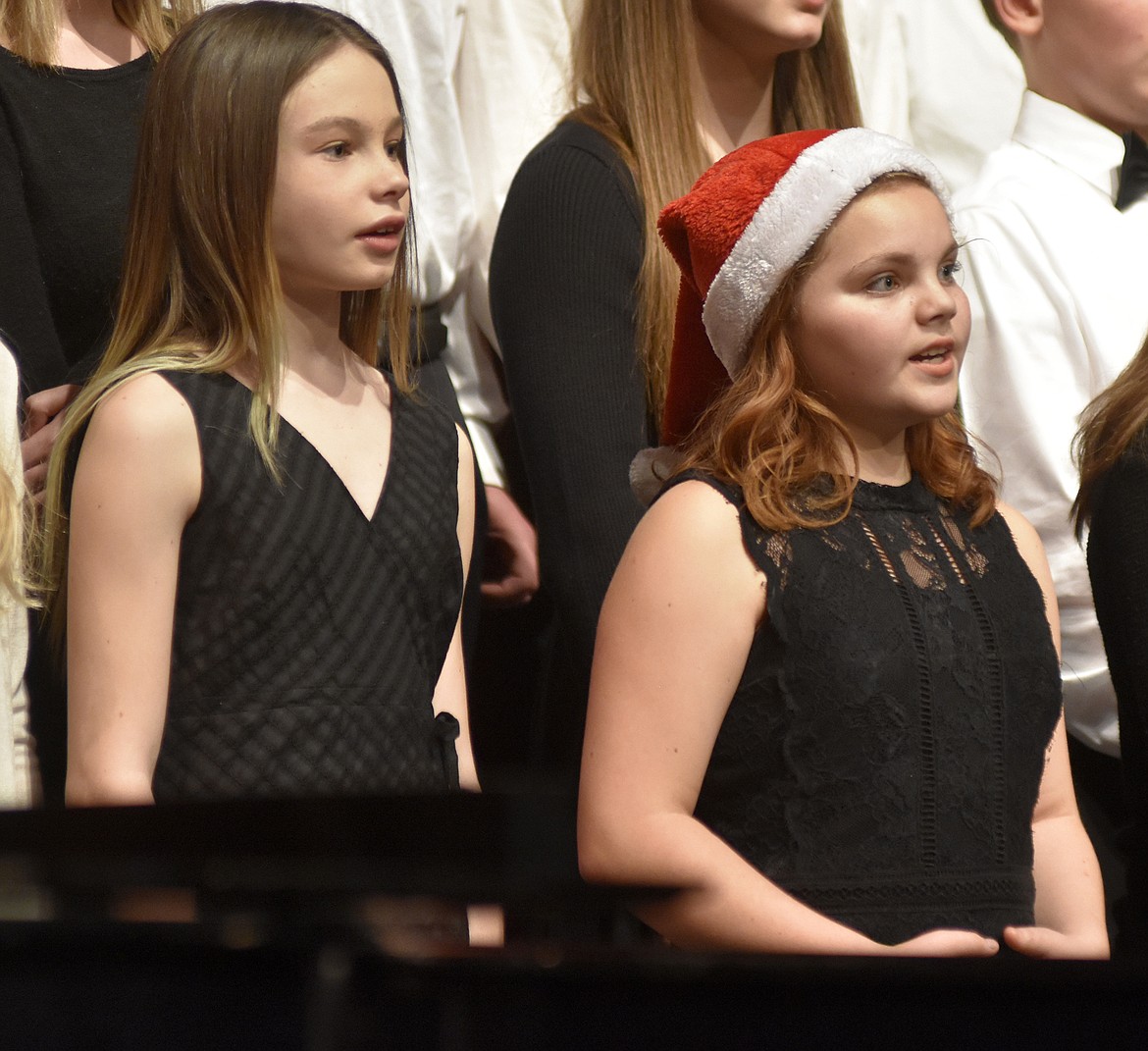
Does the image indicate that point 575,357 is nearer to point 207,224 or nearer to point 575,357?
point 575,357

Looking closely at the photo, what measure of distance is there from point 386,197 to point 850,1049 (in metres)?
1.10

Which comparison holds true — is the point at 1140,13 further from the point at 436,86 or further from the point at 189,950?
the point at 189,950

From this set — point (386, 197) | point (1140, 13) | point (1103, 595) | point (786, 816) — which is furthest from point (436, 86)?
point (786, 816)

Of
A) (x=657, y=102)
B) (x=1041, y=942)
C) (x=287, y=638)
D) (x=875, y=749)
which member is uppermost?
(x=657, y=102)

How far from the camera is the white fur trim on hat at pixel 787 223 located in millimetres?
1416

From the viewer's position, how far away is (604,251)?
1.87 metres

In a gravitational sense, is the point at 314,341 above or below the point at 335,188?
below

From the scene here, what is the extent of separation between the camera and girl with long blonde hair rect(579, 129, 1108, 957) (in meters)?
1.30

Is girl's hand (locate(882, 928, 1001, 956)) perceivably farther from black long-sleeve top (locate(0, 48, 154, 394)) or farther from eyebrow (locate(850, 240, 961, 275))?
black long-sleeve top (locate(0, 48, 154, 394))

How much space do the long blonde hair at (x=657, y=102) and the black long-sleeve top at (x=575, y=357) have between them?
0.02 meters

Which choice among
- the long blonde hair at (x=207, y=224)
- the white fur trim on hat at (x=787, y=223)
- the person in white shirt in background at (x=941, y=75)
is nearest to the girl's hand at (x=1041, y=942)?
the white fur trim on hat at (x=787, y=223)

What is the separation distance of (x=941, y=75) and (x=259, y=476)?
154cm

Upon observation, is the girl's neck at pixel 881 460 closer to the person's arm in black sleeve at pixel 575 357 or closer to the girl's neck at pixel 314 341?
the person's arm in black sleeve at pixel 575 357

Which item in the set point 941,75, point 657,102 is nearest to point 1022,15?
point 941,75
